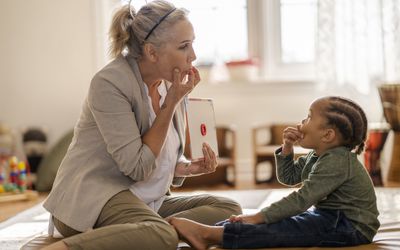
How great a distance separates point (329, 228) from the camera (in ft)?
6.25

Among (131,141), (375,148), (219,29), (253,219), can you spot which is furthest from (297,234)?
(219,29)

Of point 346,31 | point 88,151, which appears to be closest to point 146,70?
point 88,151

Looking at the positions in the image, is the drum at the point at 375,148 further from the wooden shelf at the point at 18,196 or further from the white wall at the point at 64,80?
the wooden shelf at the point at 18,196

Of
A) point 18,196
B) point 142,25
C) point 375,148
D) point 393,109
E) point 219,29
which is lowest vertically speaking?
point 18,196

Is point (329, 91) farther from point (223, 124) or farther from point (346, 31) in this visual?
point (223, 124)

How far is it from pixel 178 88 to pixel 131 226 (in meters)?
0.43

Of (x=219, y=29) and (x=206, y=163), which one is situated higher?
(x=219, y=29)

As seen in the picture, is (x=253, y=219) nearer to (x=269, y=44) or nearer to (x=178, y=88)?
(x=178, y=88)

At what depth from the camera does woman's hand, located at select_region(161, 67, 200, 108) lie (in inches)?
77.9

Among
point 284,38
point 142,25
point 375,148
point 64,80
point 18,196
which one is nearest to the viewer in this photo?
→ point 142,25

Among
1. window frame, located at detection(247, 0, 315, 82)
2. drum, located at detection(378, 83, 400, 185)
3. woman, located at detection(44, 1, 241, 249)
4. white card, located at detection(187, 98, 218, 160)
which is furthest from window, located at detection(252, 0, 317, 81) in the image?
woman, located at detection(44, 1, 241, 249)

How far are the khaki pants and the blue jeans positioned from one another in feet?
0.57

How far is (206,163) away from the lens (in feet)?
7.11

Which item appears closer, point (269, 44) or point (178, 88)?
point (178, 88)
